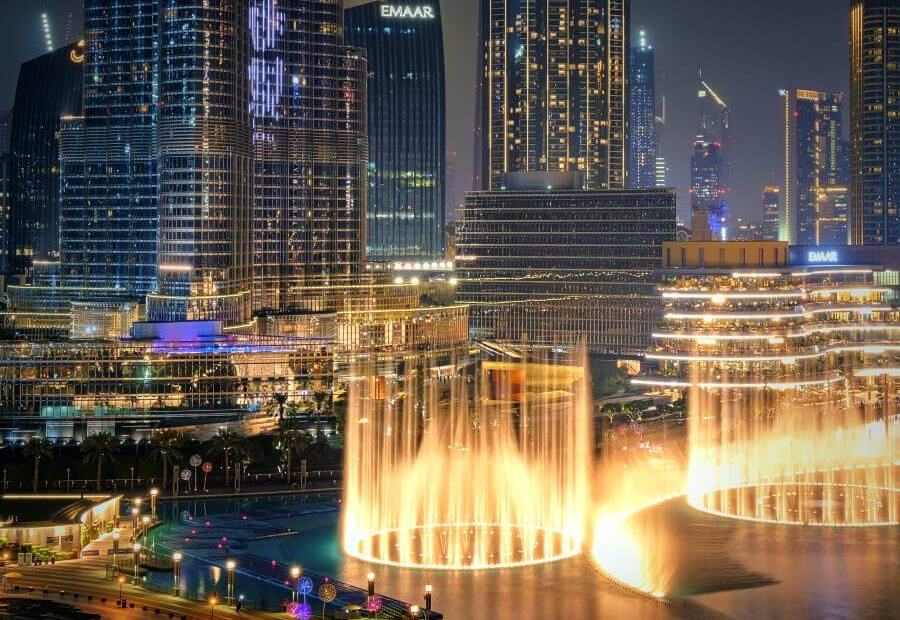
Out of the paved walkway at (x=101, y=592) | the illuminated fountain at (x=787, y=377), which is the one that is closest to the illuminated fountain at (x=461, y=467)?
the illuminated fountain at (x=787, y=377)

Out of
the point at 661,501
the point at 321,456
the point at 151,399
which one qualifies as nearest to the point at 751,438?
the point at 661,501

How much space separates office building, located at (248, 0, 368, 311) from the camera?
170 m

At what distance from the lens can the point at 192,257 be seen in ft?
488

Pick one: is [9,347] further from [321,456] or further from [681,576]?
[681,576]

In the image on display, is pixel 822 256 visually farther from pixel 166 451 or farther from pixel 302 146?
pixel 166 451

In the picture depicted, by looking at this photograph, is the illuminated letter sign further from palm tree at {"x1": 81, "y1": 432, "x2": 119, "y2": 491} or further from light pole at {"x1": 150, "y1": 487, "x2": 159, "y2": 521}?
light pole at {"x1": 150, "y1": 487, "x2": 159, "y2": 521}

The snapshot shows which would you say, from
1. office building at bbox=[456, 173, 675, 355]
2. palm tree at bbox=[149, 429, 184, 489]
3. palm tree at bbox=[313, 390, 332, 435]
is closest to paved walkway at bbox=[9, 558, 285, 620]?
palm tree at bbox=[149, 429, 184, 489]

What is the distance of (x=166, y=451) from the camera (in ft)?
363

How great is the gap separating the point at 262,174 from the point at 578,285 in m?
45.4

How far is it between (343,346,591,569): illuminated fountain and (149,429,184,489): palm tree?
38.8 ft

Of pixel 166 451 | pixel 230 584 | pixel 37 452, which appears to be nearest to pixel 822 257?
pixel 166 451

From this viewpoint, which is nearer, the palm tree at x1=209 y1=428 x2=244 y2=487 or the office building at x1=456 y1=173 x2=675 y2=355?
the palm tree at x1=209 y1=428 x2=244 y2=487

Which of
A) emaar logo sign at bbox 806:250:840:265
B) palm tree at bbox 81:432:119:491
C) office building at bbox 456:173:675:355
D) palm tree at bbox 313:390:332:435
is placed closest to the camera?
palm tree at bbox 81:432:119:491

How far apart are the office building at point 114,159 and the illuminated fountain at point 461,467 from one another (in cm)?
2511
